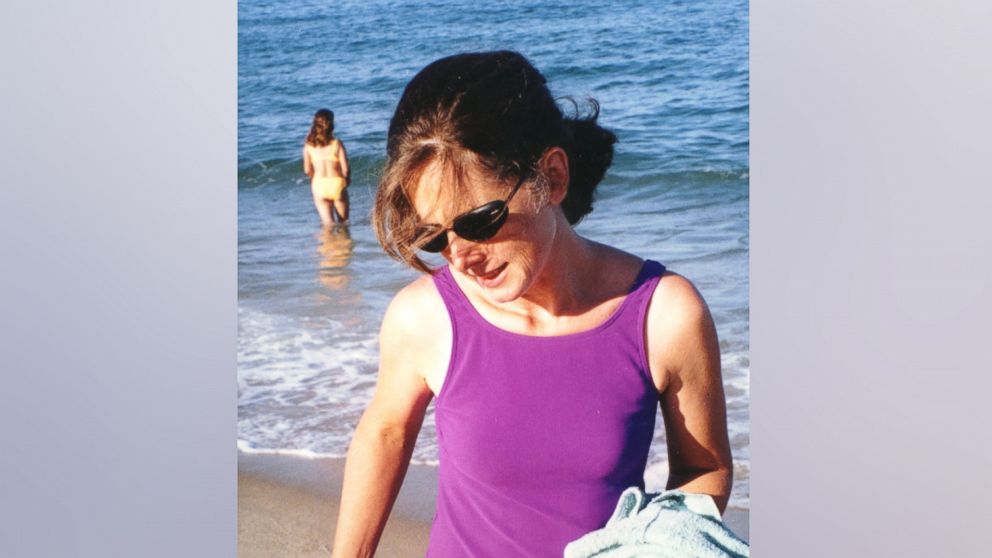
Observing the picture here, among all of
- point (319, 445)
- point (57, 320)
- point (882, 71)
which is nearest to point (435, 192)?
point (319, 445)

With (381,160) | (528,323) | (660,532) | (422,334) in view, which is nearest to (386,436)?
(422,334)

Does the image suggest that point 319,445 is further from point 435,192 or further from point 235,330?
point 435,192

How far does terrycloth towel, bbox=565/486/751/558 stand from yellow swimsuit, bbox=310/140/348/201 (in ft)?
2.96

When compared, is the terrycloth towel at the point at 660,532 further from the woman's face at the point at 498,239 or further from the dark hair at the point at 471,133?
the dark hair at the point at 471,133

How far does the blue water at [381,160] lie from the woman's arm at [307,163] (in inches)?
0.9

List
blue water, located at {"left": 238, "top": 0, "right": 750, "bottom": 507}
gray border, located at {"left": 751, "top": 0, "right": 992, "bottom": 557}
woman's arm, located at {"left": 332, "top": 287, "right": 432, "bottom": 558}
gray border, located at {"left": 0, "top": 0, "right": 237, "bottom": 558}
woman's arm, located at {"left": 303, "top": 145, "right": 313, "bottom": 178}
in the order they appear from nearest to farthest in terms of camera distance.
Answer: woman's arm, located at {"left": 332, "top": 287, "right": 432, "bottom": 558}
blue water, located at {"left": 238, "top": 0, "right": 750, "bottom": 507}
gray border, located at {"left": 751, "top": 0, "right": 992, "bottom": 557}
woman's arm, located at {"left": 303, "top": 145, "right": 313, "bottom": 178}
gray border, located at {"left": 0, "top": 0, "right": 237, "bottom": 558}

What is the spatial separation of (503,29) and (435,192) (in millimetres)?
608

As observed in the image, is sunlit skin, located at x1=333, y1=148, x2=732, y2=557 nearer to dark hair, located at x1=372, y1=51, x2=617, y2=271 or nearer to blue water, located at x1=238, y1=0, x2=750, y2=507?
dark hair, located at x1=372, y1=51, x2=617, y2=271

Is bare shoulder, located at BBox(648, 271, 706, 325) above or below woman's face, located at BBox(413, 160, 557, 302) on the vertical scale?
below

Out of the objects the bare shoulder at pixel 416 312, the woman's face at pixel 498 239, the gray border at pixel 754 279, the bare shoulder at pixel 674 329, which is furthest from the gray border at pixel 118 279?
the bare shoulder at pixel 674 329

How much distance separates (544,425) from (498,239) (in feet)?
1.01

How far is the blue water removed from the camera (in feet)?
8.36

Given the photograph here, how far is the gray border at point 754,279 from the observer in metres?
2.67

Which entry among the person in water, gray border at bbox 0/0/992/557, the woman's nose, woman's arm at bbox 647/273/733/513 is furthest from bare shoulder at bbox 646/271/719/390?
the person in water
